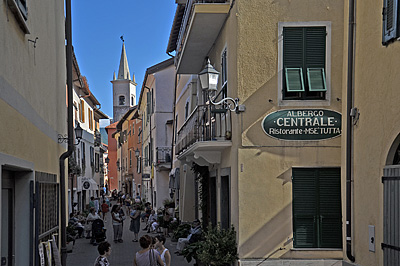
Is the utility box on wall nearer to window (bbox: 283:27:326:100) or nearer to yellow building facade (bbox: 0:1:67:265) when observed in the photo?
window (bbox: 283:27:326:100)

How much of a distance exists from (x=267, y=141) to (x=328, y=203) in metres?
1.80

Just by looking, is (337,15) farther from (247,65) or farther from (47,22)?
(47,22)

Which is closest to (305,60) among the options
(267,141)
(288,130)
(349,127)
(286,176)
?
(288,130)

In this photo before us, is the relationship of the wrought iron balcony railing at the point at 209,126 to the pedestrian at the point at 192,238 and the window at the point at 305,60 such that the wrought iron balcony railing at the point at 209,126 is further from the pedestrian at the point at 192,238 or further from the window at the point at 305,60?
the pedestrian at the point at 192,238

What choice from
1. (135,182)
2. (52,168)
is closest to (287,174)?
(52,168)

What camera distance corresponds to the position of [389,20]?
7.56m

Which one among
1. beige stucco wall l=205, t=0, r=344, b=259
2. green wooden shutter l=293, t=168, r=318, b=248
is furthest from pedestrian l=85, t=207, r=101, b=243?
green wooden shutter l=293, t=168, r=318, b=248

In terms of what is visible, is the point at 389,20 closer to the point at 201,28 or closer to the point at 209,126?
the point at 209,126

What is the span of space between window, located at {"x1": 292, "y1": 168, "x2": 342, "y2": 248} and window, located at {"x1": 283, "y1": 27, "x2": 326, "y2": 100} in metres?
1.69

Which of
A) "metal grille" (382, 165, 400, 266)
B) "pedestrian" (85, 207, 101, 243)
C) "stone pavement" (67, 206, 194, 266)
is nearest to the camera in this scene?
"metal grille" (382, 165, 400, 266)

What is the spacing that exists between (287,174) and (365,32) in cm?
410

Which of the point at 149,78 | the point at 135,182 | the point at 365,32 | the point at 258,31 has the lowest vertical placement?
the point at 135,182

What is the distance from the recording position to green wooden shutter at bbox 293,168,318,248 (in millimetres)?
11922

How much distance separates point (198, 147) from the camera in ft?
43.3
